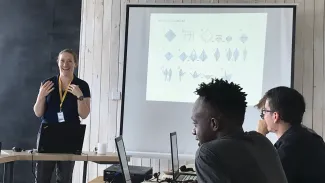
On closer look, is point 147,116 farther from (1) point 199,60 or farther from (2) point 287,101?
(2) point 287,101

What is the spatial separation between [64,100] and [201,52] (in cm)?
138

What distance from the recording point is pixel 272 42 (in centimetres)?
414

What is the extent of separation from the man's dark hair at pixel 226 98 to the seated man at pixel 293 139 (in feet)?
2.14

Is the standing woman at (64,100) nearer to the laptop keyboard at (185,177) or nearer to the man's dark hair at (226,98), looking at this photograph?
the laptop keyboard at (185,177)

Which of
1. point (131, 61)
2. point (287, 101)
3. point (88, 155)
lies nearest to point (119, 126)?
point (131, 61)

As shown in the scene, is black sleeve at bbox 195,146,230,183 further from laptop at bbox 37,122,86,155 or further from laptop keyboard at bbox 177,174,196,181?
laptop at bbox 37,122,86,155

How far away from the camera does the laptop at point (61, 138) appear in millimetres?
3395

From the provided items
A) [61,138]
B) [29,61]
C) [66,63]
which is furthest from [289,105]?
[29,61]

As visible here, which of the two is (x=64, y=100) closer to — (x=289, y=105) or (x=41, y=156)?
(x=41, y=156)

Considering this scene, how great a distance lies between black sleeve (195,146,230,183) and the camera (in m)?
1.31

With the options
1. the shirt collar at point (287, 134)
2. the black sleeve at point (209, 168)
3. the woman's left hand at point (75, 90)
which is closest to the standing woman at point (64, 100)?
the woman's left hand at point (75, 90)

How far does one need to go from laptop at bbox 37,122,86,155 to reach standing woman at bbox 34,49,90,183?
0.61 ft

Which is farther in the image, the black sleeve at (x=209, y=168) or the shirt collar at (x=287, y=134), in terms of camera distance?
the shirt collar at (x=287, y=134)

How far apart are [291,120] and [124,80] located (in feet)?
7.97
